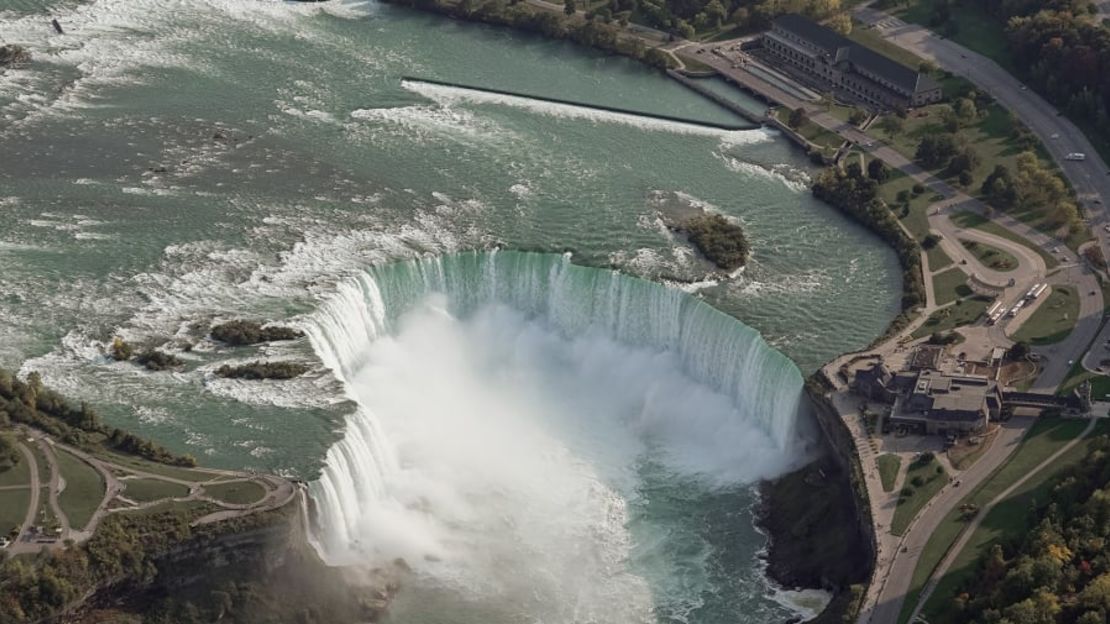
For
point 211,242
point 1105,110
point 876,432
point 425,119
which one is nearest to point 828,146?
point 1105,110

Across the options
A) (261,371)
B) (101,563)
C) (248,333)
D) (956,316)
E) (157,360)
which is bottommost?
(101,563)

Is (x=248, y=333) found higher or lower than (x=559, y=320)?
higher

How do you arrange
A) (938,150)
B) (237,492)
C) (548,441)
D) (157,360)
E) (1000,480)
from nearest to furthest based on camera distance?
(237,492), (1000,480), (157,360), (548,441), (938,150)

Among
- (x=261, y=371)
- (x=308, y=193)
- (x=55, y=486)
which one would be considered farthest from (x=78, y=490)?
(x=308, y=193)

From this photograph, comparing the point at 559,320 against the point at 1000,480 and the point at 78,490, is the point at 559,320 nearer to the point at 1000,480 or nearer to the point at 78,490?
the point at 1000,480

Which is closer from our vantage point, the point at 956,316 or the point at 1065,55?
the point at 956,316

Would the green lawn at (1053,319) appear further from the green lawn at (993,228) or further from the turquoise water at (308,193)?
the turquoise water at (308,193)

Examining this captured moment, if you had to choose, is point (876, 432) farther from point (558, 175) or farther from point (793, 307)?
point (558, 175)

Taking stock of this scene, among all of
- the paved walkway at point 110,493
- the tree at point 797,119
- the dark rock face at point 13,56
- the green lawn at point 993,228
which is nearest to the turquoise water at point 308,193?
the dark rock face at point 13,56

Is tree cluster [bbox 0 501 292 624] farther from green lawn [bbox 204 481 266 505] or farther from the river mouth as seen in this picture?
the river mouth
